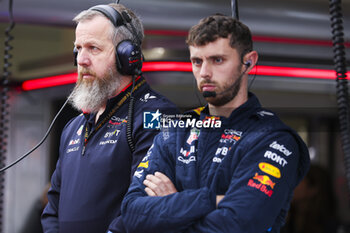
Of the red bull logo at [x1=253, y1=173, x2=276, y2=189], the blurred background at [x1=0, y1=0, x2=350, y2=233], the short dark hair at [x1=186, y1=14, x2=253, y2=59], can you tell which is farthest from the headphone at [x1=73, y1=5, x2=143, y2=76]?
the red bull logo at [x1=253, y1=173, x2=276, y2=189]

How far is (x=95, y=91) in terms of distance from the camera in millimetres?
1335

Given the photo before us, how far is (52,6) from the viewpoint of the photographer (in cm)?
219

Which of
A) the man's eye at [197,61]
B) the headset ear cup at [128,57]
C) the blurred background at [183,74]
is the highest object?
the man's eye at [197,61]

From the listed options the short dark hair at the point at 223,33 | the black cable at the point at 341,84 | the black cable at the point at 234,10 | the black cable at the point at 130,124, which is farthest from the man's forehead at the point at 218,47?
the black cable at the point at 130,124

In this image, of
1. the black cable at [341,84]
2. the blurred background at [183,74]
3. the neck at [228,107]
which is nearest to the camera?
the black cable at [341,84]

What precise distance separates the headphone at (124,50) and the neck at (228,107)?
315mm

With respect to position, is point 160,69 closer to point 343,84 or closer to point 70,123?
point 70,123

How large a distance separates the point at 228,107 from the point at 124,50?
363 millimetres

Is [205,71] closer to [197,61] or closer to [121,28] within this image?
[197,61]

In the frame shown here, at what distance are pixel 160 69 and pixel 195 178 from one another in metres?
2.25

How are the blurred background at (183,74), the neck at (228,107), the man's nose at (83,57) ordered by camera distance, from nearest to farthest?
the neck at (228,107)
the man's nose at (83,57)
the blurred background at (183,74)

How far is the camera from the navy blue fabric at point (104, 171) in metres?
1.28

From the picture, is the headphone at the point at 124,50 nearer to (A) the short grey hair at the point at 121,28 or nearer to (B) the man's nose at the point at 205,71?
(A) the short grey hair at the point at 121,28

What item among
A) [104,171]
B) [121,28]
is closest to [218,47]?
[121,28]
